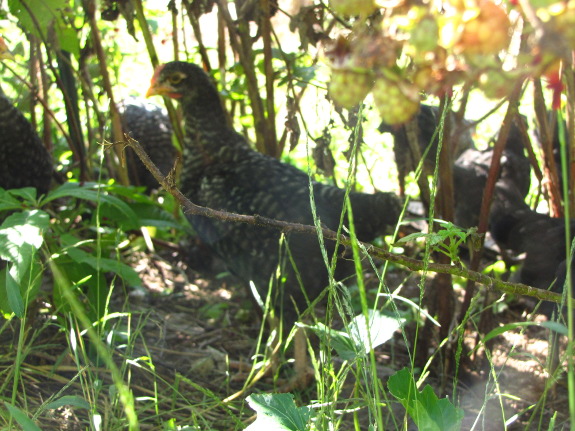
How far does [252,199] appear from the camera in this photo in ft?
7.98

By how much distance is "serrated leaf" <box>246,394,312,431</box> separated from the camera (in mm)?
1218

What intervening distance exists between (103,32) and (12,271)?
263cm

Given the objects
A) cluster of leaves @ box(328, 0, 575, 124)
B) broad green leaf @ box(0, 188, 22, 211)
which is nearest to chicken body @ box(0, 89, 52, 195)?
broad green leaf @ box(0, 188, 22, 211)

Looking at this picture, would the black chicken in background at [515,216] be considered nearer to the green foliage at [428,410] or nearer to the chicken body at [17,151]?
the green foliage at [428,410]

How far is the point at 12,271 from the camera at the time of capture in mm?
1435

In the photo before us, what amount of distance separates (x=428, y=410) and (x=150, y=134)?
10.4 feet

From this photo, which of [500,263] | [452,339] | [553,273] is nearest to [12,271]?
[452,339]

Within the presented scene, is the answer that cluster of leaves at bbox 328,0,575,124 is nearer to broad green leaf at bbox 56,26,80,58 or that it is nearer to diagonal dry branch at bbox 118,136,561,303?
diagonal dry branch at bbox 118,136,561,303

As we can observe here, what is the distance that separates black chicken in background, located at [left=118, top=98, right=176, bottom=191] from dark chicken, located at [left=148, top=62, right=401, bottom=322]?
3.54 ft

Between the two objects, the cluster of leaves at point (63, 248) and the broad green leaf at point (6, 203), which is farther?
the broad green leaf at point (6, 203)

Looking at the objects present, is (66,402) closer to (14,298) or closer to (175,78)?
(14,298)

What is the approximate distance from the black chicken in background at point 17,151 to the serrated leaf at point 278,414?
6.03ft

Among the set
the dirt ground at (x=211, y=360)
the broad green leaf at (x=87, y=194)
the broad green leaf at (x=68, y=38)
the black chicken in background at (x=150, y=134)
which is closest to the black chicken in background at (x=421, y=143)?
the dirt ground at (x=211, y=360)

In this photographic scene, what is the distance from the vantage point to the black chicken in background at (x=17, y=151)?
8.75 feet
